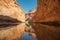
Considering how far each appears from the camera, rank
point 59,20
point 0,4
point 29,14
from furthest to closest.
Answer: point 29,14, point 0,4, point 59,20

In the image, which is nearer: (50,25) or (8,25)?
(50,25)

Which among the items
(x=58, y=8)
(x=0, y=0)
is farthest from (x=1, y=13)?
(x=58, y=8)

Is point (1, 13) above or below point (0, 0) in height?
below

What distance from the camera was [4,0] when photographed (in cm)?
3456

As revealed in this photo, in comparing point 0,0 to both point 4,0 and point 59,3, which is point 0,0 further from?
point 59,3

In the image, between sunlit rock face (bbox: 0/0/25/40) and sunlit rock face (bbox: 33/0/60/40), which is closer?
sunlit rock face (bbox: 33/0/60/40)

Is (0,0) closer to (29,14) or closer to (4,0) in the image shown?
(4,0)

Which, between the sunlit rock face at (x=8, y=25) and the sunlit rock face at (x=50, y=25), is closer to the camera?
the sunlit rock face at (x=50, y=25)

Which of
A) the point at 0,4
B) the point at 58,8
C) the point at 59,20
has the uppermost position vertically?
the point at 0,4

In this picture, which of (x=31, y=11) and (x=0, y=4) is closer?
(x=0, y=4)

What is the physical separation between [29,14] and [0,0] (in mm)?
55091

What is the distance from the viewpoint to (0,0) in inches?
1264

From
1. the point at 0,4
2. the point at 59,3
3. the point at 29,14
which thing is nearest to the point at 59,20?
the point at 59,3

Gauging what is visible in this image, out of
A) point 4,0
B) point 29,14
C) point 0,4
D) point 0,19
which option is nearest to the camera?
point 0,19
